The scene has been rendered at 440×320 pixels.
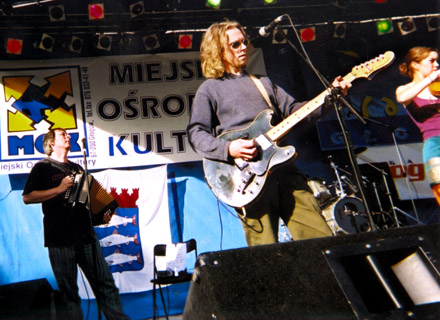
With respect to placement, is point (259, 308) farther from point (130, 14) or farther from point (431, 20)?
point (431, 20)

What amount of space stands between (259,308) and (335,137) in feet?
13.2

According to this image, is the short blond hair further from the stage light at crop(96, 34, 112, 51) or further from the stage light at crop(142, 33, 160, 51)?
the stage light at crop(142, 33, 160, 51)

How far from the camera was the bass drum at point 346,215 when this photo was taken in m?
4.85

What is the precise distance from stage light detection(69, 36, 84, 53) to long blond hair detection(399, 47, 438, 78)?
345 cm

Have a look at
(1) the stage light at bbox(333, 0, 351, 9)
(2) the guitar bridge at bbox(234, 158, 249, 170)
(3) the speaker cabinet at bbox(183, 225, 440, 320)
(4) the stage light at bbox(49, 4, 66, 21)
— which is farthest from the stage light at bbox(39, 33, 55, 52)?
(3) the speaker cabinet at bbox(183, 225, 440, 320)

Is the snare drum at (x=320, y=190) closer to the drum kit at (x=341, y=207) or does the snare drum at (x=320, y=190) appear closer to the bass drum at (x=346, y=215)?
the drum kit at (x=341, y=207)

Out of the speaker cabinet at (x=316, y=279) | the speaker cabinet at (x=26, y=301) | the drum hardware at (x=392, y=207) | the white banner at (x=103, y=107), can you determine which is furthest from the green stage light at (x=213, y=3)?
the speaker cabinet at (x=316, y=279)

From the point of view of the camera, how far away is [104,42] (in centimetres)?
468

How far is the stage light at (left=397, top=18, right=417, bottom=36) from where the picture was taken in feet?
16.8

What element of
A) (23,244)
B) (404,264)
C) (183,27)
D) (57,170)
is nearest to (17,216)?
(23,244)

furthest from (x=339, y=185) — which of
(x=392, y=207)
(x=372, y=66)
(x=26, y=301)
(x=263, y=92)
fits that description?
(x=26, y=301)

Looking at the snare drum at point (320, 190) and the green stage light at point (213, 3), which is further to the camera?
the snare drum at point (320, 190)

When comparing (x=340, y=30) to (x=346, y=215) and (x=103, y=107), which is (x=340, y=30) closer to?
(x=346, y=215)

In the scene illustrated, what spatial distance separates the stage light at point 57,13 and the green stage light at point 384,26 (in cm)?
333
